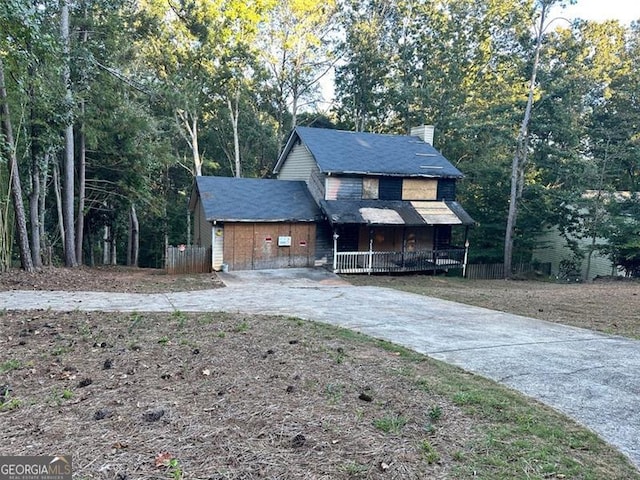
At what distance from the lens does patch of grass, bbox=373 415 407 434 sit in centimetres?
341

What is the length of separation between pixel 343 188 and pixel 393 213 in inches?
95.7

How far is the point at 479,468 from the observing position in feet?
9.59

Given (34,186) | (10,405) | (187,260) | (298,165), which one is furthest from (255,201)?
(10,405)

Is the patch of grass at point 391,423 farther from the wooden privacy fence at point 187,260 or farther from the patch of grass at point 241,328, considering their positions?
the wooden privacy fence at point 187,260

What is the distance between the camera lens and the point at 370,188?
1967 cm

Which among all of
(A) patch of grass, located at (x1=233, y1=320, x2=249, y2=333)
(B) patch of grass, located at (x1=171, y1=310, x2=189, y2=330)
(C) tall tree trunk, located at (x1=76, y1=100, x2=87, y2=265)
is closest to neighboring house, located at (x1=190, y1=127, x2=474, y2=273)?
(C) tall tree trunk, located at (x1=76, y1=100, x2=87, y2=265)

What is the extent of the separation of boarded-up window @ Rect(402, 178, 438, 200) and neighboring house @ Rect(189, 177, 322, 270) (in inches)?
170

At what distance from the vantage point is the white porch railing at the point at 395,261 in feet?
60.7

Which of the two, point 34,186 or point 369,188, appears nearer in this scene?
point 34,186

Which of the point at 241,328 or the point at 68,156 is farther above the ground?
the point at 68,156

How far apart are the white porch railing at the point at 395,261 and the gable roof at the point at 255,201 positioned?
2234 mm

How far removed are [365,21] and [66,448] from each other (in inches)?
1263

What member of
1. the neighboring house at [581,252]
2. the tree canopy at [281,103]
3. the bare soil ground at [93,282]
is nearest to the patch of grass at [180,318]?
the bare soil ground at [93,282]

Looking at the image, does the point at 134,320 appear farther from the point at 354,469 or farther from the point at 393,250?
the point at 393,250
